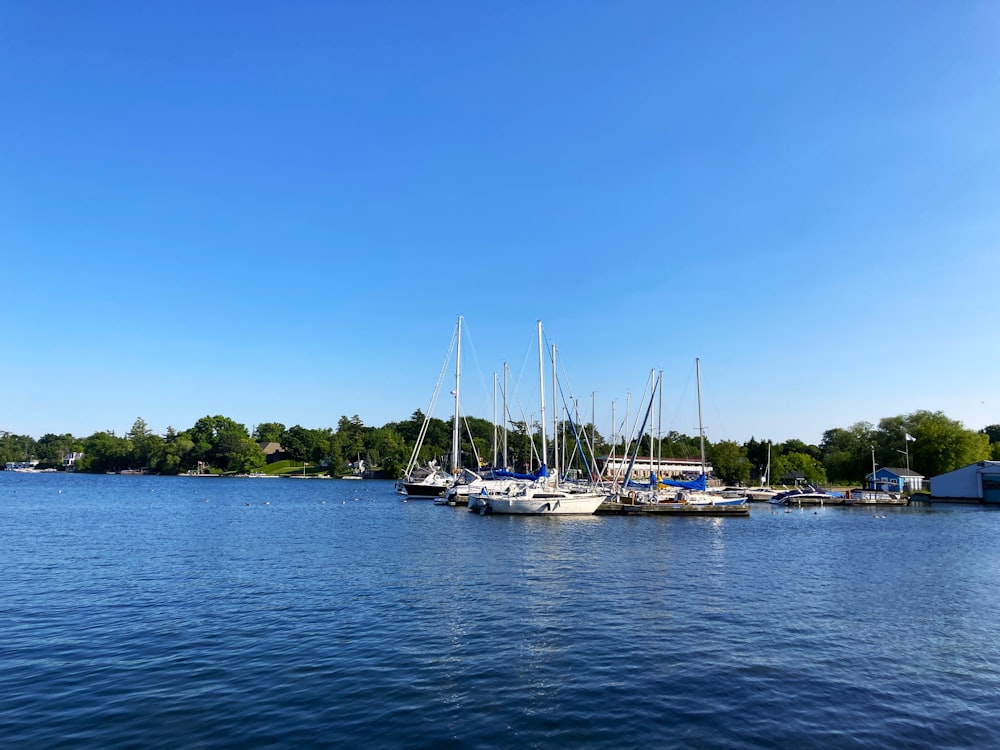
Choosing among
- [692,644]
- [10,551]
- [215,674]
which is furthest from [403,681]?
[10,551]

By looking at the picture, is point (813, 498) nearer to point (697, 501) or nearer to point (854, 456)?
point (697, 501)

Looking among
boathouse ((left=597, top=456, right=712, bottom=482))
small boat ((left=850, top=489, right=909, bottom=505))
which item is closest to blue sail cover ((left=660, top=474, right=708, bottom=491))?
small boat ((left=850, top=489, right=909, bottom=505))

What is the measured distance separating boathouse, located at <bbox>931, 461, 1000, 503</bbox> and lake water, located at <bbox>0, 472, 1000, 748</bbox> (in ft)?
291

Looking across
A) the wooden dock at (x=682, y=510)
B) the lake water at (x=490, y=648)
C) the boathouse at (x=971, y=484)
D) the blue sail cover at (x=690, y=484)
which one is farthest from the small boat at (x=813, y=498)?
the lake water at (x=490, y=648)

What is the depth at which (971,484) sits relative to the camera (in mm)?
116375

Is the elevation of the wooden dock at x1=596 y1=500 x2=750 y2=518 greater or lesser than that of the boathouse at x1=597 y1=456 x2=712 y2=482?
lesser

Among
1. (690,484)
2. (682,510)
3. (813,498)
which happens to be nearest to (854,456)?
(813,498)

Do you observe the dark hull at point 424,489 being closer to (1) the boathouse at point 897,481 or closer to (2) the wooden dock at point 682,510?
(2) the wooden dock at point 682,510

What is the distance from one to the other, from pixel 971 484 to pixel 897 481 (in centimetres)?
1381

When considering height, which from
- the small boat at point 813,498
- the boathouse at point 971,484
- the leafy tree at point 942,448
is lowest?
the small boat at point 813,498

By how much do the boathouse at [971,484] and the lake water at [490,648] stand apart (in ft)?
291

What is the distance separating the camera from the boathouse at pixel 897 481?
422 ft

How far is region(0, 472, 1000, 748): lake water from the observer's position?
46.4ft

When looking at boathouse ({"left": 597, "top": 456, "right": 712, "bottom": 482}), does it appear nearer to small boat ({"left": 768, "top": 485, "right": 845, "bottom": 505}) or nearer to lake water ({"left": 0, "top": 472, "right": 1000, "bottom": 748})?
small boat ({"left": 768, "top": 485, "right": 845, "bottom": 505})
